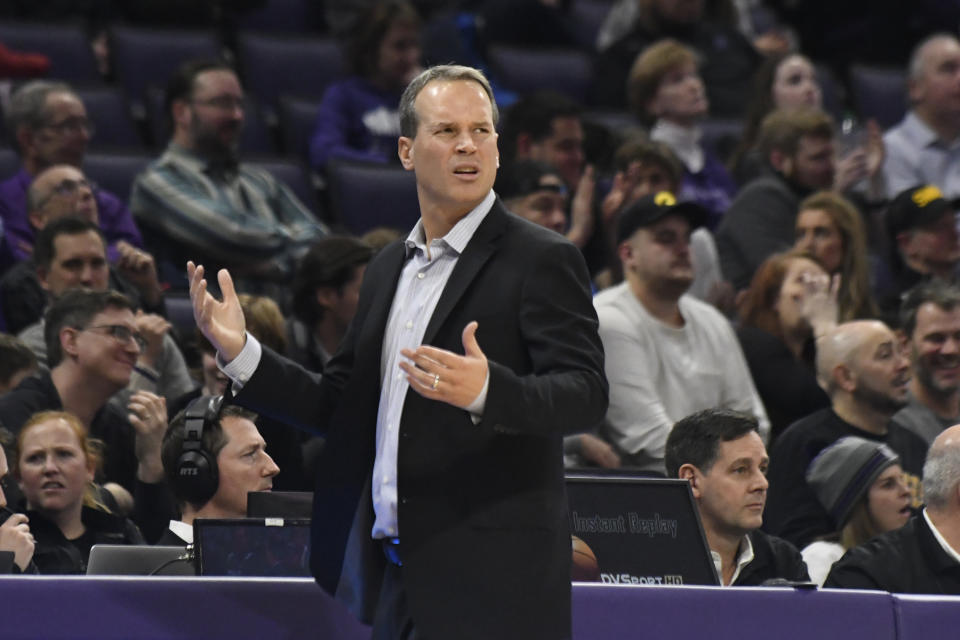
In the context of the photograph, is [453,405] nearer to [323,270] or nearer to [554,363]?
[554,363]

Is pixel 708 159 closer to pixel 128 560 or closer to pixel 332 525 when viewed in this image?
pixel 128 560

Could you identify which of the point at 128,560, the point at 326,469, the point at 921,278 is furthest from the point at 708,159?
the point at 326,469

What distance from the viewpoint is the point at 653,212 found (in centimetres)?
515

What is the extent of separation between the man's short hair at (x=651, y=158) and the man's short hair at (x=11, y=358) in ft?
7.88

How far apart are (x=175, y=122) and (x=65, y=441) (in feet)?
6.87

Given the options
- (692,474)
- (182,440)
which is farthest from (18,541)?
(692,474)

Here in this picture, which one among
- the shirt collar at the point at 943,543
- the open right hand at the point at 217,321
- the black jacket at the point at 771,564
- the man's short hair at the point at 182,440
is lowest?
the black jacket at the point at 771,564

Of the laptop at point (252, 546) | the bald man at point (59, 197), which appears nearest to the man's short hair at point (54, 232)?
the bald man at point (59, 197)

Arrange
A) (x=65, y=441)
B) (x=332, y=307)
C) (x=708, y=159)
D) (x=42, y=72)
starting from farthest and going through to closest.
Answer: (x=708, y=159) → (x=42, y=72) → (x=332, y=307) → (x=65, y=441)

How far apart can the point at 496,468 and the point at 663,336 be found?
111 inches

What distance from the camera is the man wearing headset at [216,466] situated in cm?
379

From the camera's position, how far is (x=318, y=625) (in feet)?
9.03

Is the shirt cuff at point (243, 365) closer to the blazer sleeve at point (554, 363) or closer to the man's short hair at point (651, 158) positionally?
the blazer sleeve at point (554, 363)

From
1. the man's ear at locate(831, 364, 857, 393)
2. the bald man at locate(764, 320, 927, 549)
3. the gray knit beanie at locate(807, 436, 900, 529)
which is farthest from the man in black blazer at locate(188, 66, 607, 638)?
the man's ear at locate(831, 364, 857, 393)
